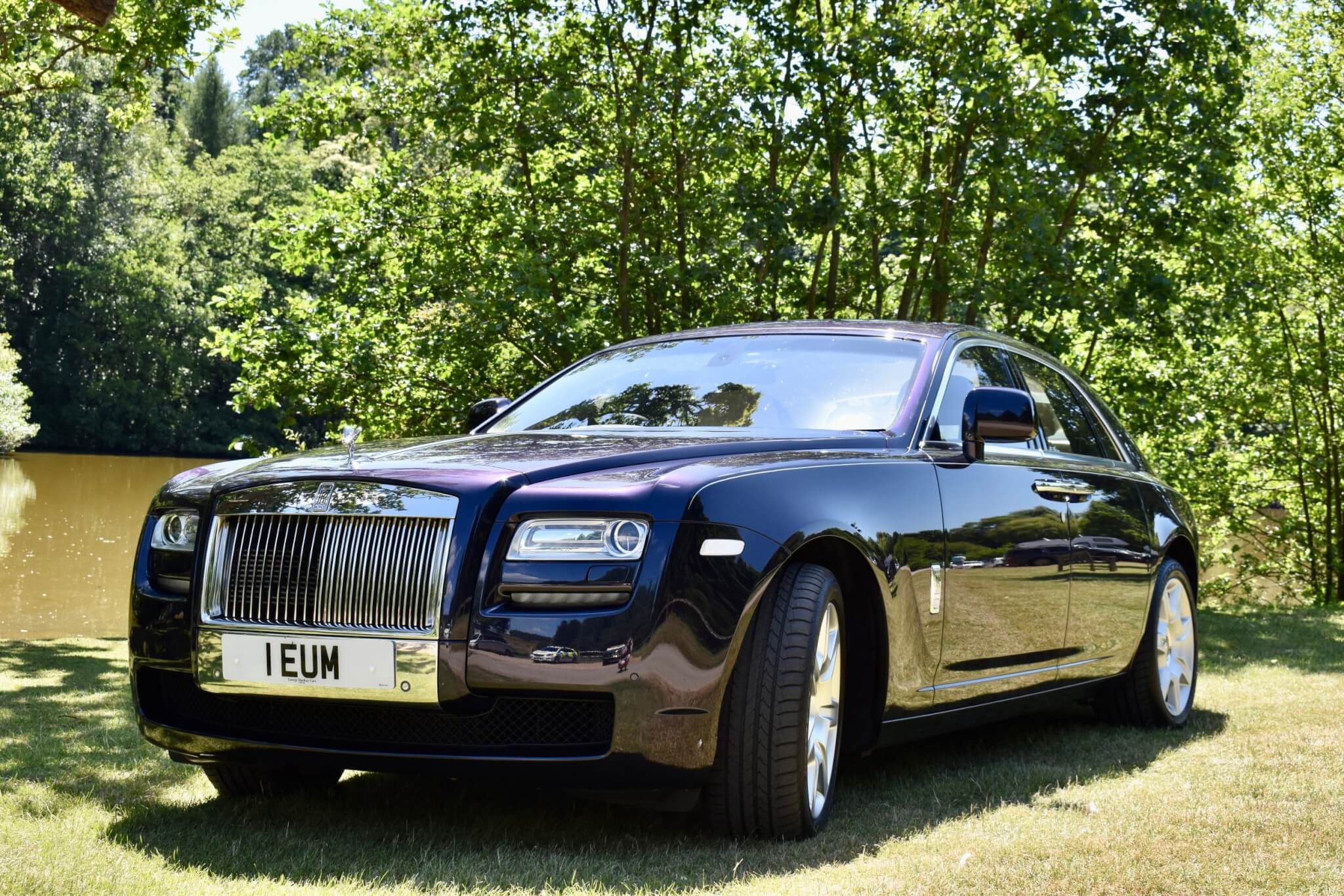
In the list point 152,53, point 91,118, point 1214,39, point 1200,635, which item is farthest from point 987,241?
point 91,118

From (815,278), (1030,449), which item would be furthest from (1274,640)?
(1030,449)

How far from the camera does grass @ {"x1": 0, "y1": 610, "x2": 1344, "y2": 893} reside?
11.8 ft

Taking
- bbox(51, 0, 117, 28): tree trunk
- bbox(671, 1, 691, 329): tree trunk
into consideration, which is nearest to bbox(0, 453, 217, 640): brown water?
bbox(671, 1, 691, 329): tree trunk

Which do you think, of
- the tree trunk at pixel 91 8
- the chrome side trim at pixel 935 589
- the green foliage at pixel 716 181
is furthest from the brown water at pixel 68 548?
the chrome side trim at pixel 935 589

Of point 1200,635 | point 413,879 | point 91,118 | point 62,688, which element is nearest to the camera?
point 413,879

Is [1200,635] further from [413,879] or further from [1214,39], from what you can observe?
[413,879]

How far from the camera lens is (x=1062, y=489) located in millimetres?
5793

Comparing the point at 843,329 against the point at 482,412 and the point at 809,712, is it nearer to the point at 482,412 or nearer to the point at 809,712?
the point at 482,412

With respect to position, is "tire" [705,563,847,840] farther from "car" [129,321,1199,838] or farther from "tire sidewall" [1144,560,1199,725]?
"tire sidewall" [1144,560,1199,725]

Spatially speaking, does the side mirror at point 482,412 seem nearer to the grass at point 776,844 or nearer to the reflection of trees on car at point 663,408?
the reflection of trees on car at point 663,408

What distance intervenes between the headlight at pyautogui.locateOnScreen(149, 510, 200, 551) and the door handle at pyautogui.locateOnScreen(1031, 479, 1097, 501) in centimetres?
303

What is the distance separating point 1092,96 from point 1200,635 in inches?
207

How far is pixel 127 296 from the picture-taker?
5944 centimetres

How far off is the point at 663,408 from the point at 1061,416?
207 cm
